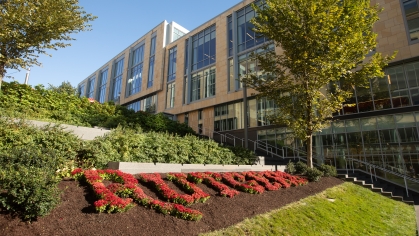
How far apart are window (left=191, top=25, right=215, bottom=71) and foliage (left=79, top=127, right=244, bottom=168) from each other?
18949mm

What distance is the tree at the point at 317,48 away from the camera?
1241 centimetres

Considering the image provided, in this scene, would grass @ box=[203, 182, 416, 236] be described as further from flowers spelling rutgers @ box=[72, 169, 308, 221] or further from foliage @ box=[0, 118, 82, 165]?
foliage @ box=[0, 118, 82, 165]

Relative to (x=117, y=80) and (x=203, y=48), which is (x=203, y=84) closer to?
(x=203, y=48)

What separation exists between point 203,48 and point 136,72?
50.9ft

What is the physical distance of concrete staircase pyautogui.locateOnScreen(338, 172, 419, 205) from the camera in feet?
40.2

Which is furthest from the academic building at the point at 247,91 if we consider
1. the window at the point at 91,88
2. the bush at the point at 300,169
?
the window at the point at 91,88

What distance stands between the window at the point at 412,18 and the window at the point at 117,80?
4103 centimetres

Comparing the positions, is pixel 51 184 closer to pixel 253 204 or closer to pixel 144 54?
pixel 253 204

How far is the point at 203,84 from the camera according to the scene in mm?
30234

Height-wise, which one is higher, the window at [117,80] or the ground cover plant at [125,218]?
the window at [117,80]

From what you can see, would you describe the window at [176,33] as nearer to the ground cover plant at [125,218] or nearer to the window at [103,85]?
the window at [103,85]

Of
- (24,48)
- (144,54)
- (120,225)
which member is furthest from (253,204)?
(144,54)

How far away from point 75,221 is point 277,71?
13001mm

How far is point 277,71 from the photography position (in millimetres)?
14719
